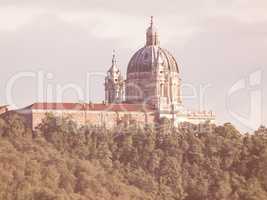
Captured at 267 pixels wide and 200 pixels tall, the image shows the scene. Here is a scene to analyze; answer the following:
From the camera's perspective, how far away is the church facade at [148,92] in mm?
121750

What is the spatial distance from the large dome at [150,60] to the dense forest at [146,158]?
26.8ft

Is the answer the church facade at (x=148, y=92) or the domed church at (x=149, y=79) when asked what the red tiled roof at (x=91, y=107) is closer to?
the church facade at (x=148, y=92)

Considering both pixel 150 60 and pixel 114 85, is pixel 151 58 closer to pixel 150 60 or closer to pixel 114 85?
pixel 150 60

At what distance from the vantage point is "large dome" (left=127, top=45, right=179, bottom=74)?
129 meters

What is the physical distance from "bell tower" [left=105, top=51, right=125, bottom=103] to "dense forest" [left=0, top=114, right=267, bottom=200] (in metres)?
8.83

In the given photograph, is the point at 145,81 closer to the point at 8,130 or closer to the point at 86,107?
the point at 86,107

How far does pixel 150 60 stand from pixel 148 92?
270 cm

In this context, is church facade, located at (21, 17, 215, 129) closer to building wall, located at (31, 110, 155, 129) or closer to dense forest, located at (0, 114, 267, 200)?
building wall, located at (31, 110, 155, 129)

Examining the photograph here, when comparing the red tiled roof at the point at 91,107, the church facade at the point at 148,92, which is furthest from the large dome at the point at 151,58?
the red tiled roof at the point at 91,107

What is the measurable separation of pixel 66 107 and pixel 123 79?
40.5ft

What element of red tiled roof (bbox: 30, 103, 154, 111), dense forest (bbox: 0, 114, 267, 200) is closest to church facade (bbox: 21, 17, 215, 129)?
red tiled roof (bbox: 30, 103, 154, 111)

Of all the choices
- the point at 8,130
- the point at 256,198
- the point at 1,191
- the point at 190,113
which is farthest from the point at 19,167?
the point at 190,113

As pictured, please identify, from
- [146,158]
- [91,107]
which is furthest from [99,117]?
[146,158]

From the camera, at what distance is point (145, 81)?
129 m
